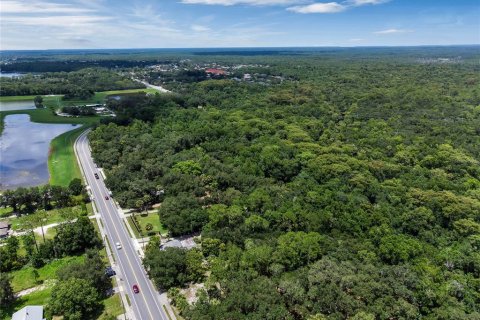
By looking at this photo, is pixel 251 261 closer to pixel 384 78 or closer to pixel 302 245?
pixel 302 245

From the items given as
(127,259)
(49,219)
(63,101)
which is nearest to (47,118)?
(63,101)

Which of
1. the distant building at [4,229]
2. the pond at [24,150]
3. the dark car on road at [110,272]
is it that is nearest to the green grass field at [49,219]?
the distant building at [4,229]

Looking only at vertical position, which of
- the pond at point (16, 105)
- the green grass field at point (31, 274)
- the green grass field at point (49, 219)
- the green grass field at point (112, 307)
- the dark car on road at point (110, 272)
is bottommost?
the green grass field at point (112, 307)

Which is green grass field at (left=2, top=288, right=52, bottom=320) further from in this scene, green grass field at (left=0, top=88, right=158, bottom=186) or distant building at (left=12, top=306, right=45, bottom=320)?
green grass field at (left=0, top=88, right=158, bottom=186)

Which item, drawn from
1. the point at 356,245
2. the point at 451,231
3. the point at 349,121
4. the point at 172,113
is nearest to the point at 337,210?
the point at 356,245

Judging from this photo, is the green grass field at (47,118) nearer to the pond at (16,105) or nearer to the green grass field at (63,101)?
the pond at (16,105)

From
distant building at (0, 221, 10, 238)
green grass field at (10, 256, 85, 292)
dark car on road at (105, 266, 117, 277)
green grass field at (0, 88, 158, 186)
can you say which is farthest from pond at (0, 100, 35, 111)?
dark car on road at (105, 266, 117, 277)
